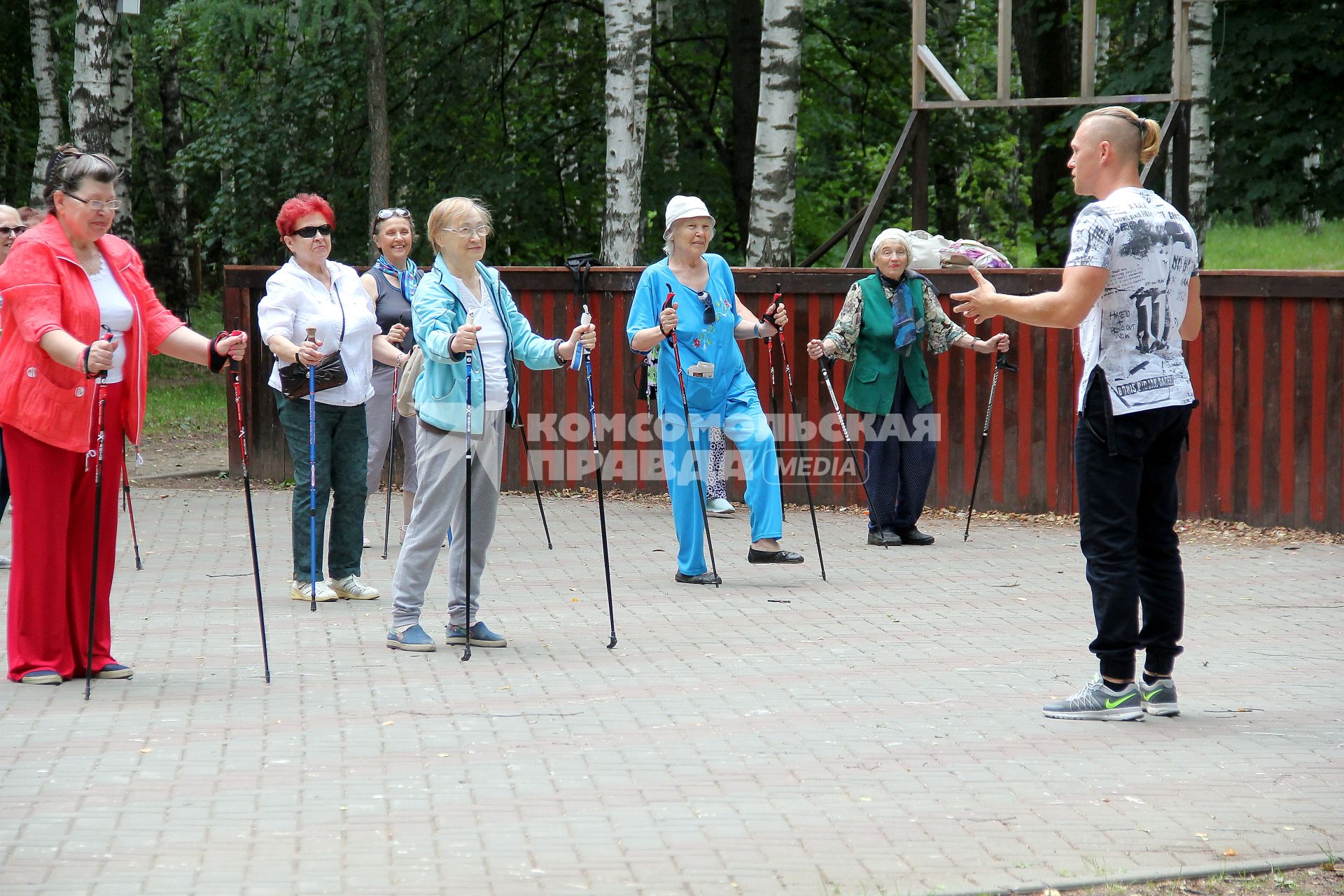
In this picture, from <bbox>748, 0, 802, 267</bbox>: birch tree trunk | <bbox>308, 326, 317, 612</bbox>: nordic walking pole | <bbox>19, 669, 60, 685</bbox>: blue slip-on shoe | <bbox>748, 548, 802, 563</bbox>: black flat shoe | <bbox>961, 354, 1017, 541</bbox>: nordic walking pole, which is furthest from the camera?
<bbox>748, 0, 802, 267</bbox>: birch tree trunk

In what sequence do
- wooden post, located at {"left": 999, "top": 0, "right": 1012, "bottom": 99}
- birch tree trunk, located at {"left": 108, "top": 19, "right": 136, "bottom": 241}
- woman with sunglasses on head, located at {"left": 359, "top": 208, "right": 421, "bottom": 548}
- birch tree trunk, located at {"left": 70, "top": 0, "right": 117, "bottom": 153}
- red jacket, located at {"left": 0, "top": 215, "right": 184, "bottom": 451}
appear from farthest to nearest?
1. birch tree trunk, located at {"left": 108, "top": 19, "right": 136, "bottom": 241}
2. birch tree trunk, located at {"left": 70, "top": 0, "right": 117, "bottom": 153}
3. wooden post, located at {"left": 999, "top": 0, "right": 1012, "bottom": 99}
4. woman with sunglasses on head, located at {"left": 359, "top": 208, "right": 421, "bottom": 548}
5. red jacket, located at {"left": 0, "top": 215, "right": 184, "bottom": 451}

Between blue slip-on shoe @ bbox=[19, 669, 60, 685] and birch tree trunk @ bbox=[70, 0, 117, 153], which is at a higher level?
birch tree trunk @ bbox=[70, 0, 117, 153]

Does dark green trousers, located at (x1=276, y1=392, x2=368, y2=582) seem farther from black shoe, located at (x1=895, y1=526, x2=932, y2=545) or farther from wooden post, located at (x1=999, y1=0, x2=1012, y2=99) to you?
wooden post, located at (x1=999, y1=0, x2=1012, y2=99)

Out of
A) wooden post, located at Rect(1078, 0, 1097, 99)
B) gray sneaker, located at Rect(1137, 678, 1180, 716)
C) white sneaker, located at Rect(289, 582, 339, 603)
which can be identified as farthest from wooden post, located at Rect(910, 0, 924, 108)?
gray sneaker, located at Rect(1137, 678, 1180, 716)

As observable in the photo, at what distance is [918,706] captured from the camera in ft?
19.9

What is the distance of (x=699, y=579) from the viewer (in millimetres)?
8969

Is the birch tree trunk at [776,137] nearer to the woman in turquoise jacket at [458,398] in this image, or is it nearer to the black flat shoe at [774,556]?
the black flat shoe at [774,556]

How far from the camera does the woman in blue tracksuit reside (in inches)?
349

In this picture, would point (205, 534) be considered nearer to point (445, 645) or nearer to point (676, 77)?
point (445, 645)

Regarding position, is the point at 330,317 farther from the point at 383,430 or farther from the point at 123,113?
the point at 123,113

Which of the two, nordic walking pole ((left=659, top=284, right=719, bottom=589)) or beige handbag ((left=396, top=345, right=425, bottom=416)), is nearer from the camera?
beige handbag ((left=396, top=345, right=425, bottom=416))

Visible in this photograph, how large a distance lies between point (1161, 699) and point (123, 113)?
20575 mm

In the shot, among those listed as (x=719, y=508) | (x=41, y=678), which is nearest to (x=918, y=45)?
(x=719, y=508)

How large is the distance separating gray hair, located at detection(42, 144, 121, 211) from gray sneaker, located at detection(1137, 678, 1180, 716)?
14.7 feet
